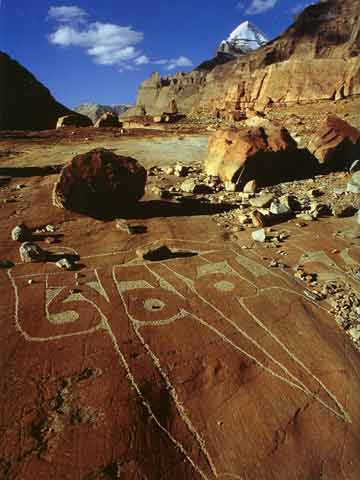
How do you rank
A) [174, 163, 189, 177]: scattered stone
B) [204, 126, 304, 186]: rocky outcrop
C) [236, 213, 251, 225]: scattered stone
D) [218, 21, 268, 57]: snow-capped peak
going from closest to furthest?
[236, 213, 251, 225]: scattered stone
[204, 126, 304, 186]: rocky outcrop
[174, 163, 189, 177]: scattered stone
[218, 21, 268, 57]: snow-capped peak

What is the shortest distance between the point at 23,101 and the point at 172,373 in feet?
96.4

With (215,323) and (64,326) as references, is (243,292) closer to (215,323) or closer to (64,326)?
(215,323)

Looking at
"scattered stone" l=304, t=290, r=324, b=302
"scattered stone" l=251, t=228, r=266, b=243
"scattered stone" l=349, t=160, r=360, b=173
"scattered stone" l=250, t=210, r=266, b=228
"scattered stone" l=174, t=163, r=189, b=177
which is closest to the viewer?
"scattered stone" l=304, t=290, r=324, b=302

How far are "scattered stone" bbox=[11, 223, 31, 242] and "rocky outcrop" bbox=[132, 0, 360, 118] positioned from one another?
21047 mm

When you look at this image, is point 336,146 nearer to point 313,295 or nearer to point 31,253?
point 313,295

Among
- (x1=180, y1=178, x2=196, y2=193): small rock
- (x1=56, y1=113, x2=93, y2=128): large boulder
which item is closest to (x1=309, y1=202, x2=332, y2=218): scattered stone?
(x1=180, y1=178, x2=196, y2=193): small rock

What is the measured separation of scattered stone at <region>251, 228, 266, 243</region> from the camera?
21.5ft

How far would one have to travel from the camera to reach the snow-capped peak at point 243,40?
6644 cm

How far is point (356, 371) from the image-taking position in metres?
4.31

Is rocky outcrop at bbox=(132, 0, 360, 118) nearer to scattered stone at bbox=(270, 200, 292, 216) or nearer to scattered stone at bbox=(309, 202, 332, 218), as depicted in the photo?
scattered stone at bbox=(309, 202, 332, 218)

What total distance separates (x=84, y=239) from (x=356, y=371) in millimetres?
4492

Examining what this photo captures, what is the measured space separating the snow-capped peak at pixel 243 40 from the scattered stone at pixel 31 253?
6999 cm

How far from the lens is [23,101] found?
2809 cm

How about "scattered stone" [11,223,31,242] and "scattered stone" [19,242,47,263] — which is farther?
"scattered stone" [11,223,31,242]
